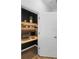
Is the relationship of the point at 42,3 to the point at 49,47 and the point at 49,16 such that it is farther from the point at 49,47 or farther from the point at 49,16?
the point at 49,47

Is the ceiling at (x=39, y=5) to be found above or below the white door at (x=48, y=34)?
above

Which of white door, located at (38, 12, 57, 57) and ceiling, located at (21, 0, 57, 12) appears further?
white door, located at (38, 12, 57, 57)

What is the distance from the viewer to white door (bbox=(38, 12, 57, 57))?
428 cm

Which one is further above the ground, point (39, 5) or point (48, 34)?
point (39, 5)

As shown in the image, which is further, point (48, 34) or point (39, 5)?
point (39, 5)

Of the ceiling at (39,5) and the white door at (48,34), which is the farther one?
the white door at (48,34)

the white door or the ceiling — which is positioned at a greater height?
the ceiling

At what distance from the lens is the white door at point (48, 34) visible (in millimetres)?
4277

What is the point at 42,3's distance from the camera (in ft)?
14.5

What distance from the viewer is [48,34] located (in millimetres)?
4363
